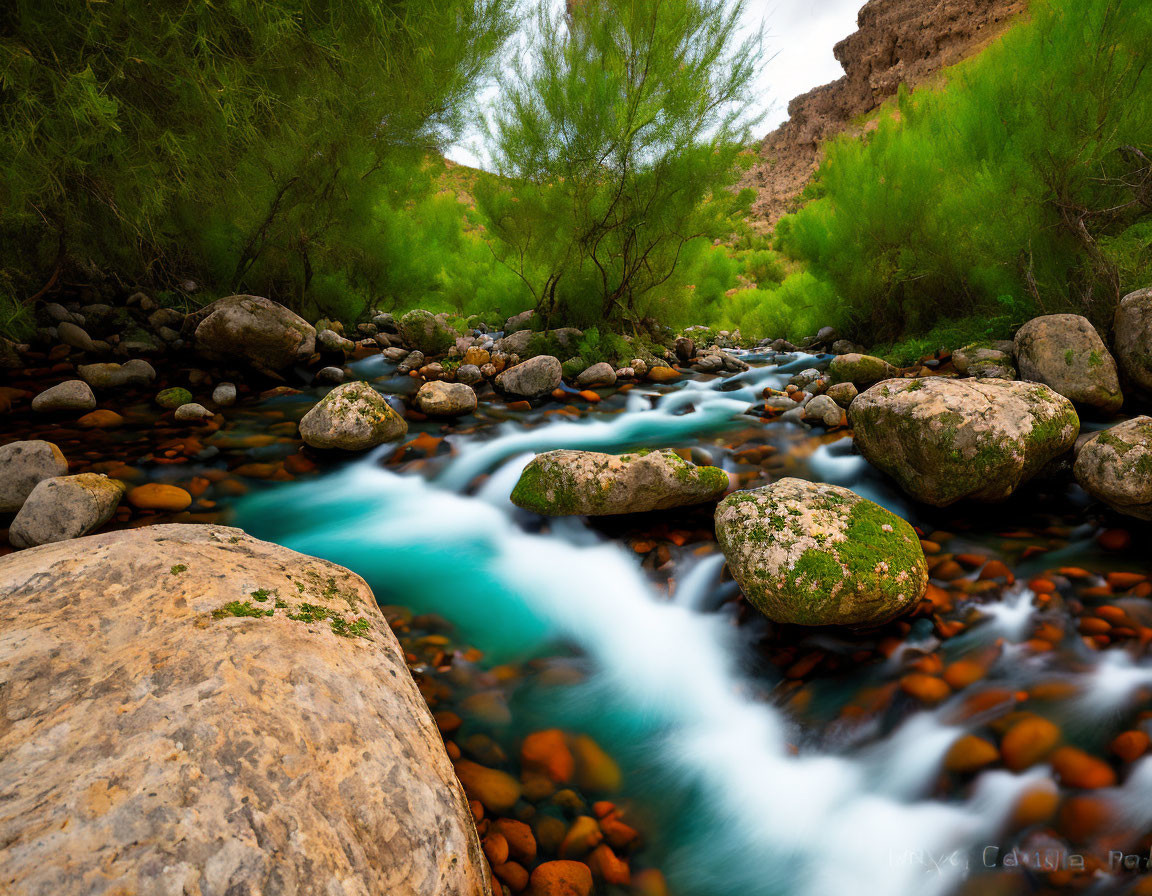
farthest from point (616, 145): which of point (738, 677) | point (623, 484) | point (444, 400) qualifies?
point (738, 677)

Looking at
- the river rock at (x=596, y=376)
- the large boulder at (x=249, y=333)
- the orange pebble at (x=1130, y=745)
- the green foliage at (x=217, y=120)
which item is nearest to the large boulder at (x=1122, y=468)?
the orange pebble at (x=1130, y=745)

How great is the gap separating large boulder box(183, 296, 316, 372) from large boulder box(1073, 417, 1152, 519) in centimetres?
772

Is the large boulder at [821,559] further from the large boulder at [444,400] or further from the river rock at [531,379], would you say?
the river rock at [531,379]

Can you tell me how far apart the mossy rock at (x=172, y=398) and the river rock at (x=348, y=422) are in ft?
5.70

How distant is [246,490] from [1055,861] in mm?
4861

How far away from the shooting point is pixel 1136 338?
12.6 feet

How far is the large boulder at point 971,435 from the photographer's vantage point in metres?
2.91

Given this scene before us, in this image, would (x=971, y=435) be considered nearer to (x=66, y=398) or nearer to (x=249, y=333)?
(x=249, y=333)

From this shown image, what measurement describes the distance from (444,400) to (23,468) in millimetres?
3219

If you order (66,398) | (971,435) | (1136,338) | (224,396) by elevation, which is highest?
(66,398)

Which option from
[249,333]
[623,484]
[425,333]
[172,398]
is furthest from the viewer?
[425,333]

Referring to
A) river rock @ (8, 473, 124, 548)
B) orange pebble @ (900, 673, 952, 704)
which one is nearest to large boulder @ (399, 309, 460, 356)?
river rock @ (8, 473, 124, 548)

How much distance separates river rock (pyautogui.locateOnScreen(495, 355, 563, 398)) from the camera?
637 cm

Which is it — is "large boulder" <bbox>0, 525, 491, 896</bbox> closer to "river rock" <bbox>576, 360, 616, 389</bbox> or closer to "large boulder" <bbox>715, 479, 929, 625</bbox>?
"large boulder" <bbox>715, 479, 929, 625</bbox>
